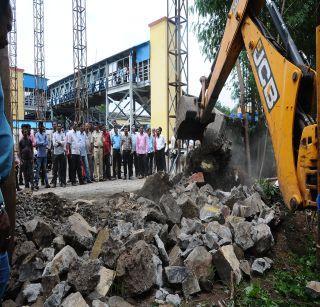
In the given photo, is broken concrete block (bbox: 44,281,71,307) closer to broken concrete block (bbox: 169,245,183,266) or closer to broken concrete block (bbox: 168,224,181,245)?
broken concrete block (bbox: 169,245,183,266)

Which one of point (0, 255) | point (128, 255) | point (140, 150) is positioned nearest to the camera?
point (0, 255)

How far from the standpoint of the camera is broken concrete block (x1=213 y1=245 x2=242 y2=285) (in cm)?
321

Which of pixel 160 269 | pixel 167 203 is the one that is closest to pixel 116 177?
pixel 167 203

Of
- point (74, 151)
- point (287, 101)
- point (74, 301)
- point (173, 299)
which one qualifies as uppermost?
point (287, 101)

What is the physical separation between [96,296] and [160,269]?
26.1 inches

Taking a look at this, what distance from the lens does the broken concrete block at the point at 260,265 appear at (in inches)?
135

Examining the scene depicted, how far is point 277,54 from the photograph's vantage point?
9.27ft

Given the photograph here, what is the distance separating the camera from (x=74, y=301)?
260cm

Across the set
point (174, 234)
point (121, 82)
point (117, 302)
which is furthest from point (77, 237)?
point (121, 82)

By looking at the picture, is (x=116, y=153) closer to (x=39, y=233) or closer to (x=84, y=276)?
(x=39, y=233)

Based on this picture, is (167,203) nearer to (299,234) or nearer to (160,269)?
(160,269)

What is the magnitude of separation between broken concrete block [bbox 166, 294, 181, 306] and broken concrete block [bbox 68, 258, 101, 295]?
609 mm

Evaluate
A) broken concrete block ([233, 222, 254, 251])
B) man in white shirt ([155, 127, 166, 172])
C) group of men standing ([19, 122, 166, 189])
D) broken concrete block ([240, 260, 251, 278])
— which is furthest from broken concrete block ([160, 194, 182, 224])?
man in white shirt ([155, 127, 166, 172])

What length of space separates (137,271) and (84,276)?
443 millimetres
